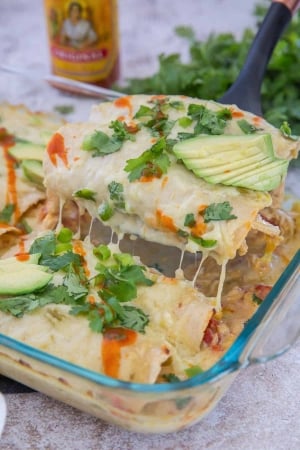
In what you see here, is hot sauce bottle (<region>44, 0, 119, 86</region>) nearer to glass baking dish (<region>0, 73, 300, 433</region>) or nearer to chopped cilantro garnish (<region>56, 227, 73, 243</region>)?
chopped cilantro garnish (<region>56, 227, 73, 243</region>)

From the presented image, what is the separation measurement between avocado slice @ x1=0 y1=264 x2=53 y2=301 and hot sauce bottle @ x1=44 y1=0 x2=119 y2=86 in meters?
1.63

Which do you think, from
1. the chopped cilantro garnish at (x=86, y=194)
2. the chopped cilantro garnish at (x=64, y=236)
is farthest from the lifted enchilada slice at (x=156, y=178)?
the chopped cilantro garnish at (x=64, y=236)

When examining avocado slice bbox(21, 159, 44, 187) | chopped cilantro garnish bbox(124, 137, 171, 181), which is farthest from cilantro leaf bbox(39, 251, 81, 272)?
avocado slice bbox(21, 159, 44, 187)

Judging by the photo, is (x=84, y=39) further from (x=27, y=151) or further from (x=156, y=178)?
(x=156, y=178)

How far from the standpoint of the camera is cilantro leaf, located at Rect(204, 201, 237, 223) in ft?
6.91

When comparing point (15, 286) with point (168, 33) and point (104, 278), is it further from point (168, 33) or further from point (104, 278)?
point (168, 33)

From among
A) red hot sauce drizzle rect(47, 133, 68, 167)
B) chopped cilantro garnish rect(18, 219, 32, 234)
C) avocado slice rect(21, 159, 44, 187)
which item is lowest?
chopped cilantro garnish rect(18, 219, 32, 234)

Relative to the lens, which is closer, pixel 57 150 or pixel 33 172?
pixel 57 150

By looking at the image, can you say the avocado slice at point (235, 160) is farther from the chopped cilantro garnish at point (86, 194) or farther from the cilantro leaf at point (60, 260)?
the cilantro leaf at point (60, 260)

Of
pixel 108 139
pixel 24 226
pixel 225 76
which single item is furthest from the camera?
pixel 225 76

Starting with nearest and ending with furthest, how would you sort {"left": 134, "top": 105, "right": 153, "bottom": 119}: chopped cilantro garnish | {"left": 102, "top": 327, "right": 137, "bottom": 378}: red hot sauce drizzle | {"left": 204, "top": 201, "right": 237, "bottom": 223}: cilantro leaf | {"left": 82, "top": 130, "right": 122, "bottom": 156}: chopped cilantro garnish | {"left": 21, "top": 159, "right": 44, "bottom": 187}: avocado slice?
1. {"left": 102, "top": 327, "right": 137, "bottom": 378}: red hot sauce drizzle
2. {"left": 204, "top": 201, "right": 237, "bottom": 223}: cilantro leaf
3. {"left": 82, "top": 130, "right": 122, "bottom": 156}: chopped cilantro garnish
4. {"left": 134, "top": 105, "right": 153, "bottom": 119}: chopped cilantro garnish
5. {"left": 21, "top": 159, "right": 44, "bottom": 187}: avocado slice

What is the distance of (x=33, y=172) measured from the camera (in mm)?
2666

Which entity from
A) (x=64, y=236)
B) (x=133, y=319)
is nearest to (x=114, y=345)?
(x=133, y=319)

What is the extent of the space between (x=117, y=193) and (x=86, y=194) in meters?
0.11
